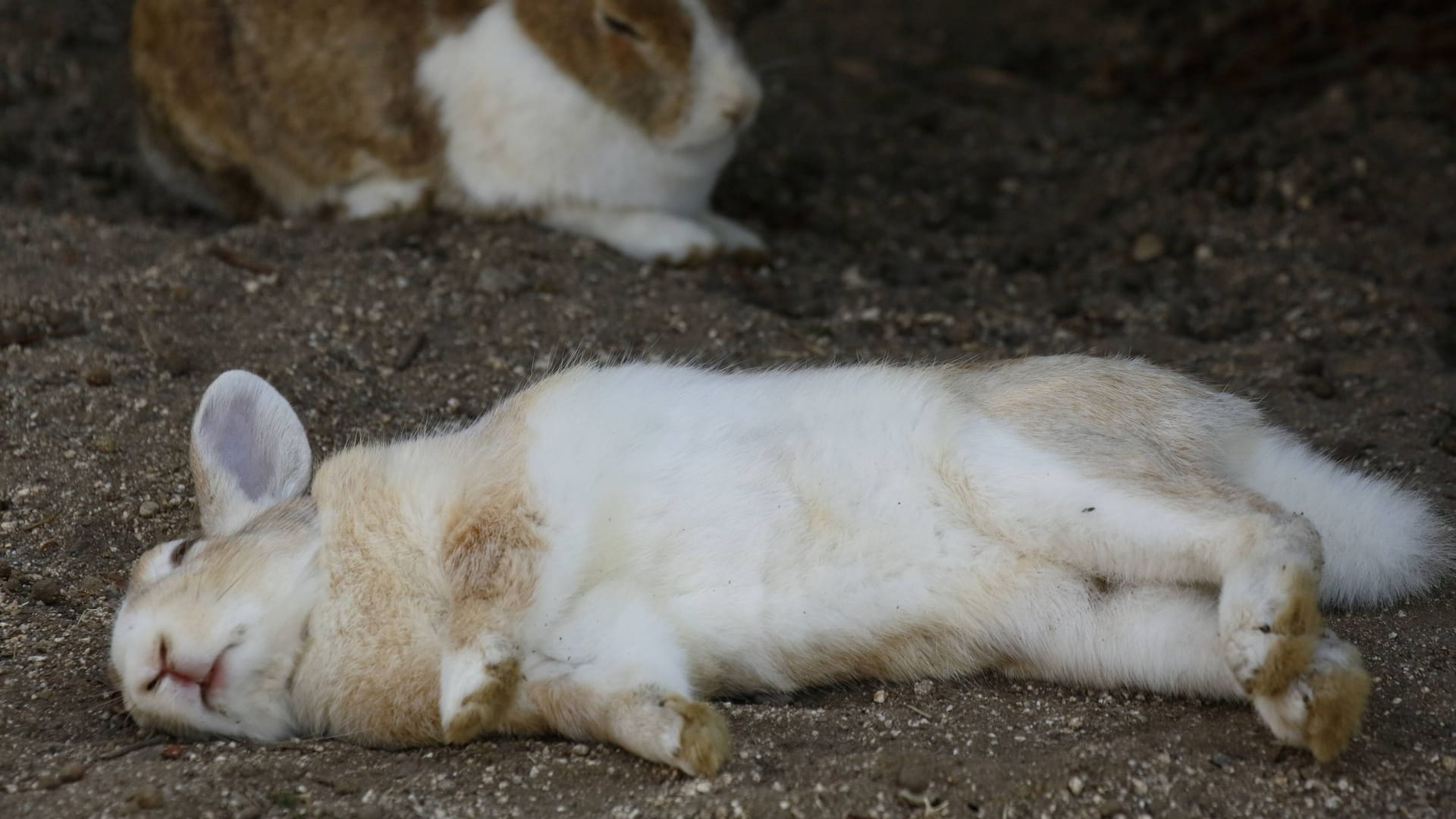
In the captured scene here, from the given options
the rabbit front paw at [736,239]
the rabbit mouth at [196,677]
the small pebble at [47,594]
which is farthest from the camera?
the rabbit front paw at [736,239]

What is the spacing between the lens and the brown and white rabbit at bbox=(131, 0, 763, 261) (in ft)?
20.4

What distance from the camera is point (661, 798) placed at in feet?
10.0

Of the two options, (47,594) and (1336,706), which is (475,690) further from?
(1336,706)

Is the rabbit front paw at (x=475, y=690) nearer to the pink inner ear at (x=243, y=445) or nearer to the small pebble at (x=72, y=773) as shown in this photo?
the small pebble at (x=72, y=773)

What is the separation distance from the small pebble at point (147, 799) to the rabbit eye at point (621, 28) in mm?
3951

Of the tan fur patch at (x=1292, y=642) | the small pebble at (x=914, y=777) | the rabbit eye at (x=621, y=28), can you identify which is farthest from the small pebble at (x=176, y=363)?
the tan fur patch at (x=1292, y=642)

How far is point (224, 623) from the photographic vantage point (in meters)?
3.31

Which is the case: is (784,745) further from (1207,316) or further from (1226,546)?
(1207,316)

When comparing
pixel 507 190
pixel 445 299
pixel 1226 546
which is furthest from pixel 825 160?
pixel 1226 546

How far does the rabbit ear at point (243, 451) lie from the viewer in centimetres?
377

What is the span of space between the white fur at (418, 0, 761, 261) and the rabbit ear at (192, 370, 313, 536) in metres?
2.62

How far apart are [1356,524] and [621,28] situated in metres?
3.64

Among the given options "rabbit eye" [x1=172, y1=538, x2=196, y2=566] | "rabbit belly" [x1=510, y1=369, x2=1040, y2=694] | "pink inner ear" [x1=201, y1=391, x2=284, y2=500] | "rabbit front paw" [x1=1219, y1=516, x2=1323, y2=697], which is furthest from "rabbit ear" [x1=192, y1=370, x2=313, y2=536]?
"rabbit front paw" [x1=1219, y1=516, x2=1323, y2=697]

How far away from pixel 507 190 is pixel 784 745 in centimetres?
364
